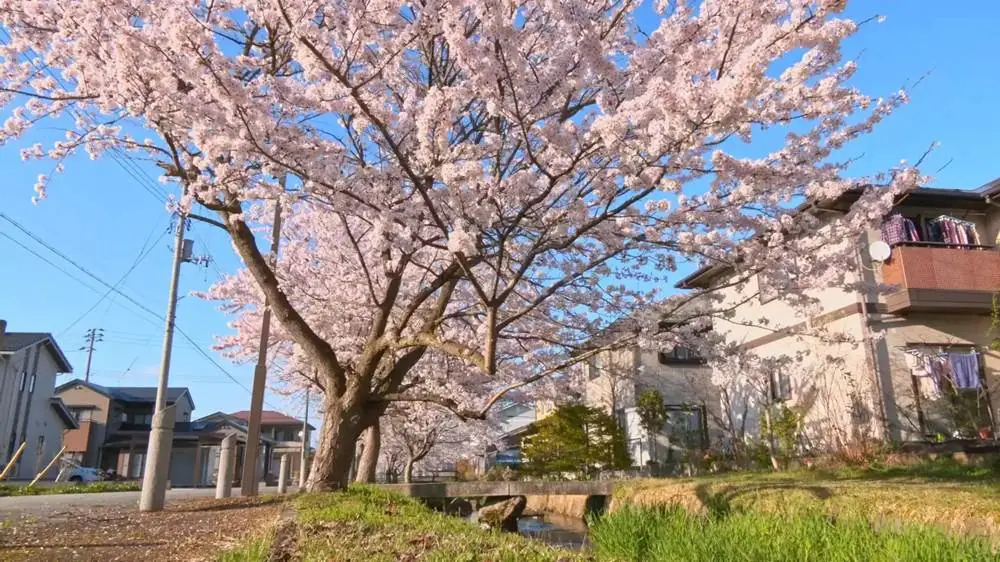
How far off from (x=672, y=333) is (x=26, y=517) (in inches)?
325

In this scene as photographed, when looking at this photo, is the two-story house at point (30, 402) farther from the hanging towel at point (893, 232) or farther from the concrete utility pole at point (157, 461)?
the hanging towel at point (893, 232)

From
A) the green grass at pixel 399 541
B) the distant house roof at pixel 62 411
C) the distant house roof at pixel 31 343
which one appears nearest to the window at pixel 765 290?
the green grass at pixel 399 541

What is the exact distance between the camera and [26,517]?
791cm

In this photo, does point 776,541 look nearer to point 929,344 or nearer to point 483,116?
point 483,116

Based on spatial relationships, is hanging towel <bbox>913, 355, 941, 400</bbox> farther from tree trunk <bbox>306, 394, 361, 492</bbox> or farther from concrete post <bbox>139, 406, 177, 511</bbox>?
concrete post <bbox>139, 406, 177, 511</bbox>

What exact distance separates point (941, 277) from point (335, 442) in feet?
40.3

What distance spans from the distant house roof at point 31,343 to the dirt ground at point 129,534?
24132 millimetres

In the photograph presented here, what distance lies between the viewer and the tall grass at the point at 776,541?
397 cm

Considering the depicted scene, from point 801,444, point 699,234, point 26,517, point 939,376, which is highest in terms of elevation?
point 699,234

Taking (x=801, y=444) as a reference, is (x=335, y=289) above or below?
above

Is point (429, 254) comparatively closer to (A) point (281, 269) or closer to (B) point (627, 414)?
(A) point (281, 269)

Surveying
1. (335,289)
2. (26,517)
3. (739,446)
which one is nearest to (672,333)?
(335,289)

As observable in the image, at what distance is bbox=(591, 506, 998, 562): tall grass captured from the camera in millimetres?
3971

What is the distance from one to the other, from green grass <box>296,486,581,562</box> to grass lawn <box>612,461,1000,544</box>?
7.53 feet
